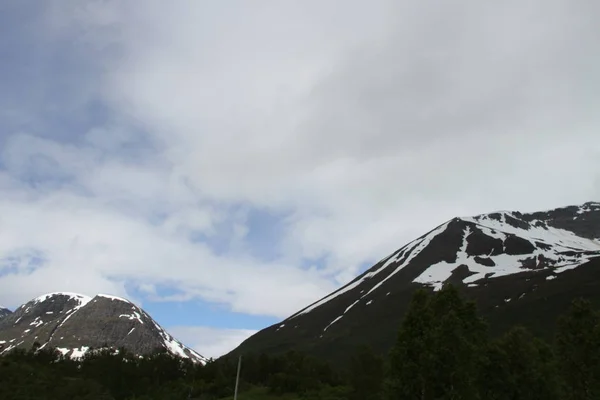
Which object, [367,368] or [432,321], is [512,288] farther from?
[432,321]

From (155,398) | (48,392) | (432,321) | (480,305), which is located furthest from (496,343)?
(480,305)

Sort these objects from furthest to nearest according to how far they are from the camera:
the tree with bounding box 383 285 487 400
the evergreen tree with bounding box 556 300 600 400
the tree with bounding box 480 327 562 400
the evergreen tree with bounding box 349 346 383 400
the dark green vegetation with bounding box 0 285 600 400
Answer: the evergreen tree with bounding box 349 346 383 400
the tree with bounding box 480 327 562 400
the evergreen tree with bounding box 556 300 600 400
the dark green vegetation with bounding box 0 285 600 400
the tree with bounding box 383 285 487 400

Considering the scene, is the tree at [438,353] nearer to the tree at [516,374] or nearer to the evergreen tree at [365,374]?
the tree at [516,374]

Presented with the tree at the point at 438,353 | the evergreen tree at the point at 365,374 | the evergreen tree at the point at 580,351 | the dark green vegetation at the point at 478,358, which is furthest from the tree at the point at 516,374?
the evergreen tree at the point at 365,374

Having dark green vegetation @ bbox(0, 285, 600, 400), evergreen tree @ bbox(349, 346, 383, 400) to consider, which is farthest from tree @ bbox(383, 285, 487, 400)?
evergreen tree @ bbox(349, 346, 383, 400)

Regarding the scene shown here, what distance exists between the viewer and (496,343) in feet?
165

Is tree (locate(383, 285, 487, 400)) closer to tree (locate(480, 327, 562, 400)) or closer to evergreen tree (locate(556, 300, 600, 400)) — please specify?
tree (locate(480, 327, 562, 400))

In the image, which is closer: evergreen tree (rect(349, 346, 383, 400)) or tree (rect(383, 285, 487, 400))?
tree (rect(383, 285, 487, 400))

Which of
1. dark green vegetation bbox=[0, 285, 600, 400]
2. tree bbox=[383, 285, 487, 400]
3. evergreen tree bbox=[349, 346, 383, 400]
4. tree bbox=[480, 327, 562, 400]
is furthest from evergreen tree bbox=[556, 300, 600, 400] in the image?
evergreen tree bbox=[349, 346, 383, 400]

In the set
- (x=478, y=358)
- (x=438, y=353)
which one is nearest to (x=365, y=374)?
(x=478, y=358)

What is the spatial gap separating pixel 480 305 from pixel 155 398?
124961mm

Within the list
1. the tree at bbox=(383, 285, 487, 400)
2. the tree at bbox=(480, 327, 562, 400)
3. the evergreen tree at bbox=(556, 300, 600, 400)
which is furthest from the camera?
the tree at bbox=(480, 327, 562, 400)

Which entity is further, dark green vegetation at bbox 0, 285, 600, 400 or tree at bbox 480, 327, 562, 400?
tree at bbox 480, 327, 562, 400

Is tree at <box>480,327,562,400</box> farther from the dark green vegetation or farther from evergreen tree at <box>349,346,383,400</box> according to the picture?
evergreen tree at <box>349,346,383,400</box>
